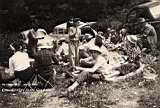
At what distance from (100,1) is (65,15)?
175cm

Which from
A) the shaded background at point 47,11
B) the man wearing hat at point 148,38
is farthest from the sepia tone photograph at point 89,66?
the shaded background at point 47,11

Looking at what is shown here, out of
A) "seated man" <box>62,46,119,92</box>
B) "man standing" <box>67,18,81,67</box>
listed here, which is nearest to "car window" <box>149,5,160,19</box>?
"seated man" <box>62,46,119,92</box>

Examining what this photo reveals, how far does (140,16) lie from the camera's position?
1808cm

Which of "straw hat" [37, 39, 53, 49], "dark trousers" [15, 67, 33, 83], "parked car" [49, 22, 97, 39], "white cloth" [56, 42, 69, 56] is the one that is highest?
"parked car" [49, 22, 97, 39]

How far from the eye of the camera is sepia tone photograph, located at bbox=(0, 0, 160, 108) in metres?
11.5

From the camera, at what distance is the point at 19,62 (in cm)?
1389

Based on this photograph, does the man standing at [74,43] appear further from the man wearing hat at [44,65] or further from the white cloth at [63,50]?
the white cloth at [63,50]

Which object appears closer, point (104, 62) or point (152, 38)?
point (104, 62)

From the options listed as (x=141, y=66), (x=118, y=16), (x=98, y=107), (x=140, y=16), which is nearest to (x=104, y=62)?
(x=141, y=66)

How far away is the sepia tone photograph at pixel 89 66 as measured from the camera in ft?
37.8

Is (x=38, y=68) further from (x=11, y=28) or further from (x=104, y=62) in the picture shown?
(x=11, y=28)

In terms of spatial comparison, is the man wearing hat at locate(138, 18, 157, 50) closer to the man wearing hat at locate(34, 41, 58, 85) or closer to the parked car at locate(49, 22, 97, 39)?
the parked car at locate(49, 22, 97, 39)

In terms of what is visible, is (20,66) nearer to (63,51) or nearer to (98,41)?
(63,51)

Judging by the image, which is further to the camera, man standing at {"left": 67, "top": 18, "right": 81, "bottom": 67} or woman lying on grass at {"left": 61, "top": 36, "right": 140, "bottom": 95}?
man standing at {"left": 67, "top": 18, "right": 81, "bottom": 67}
